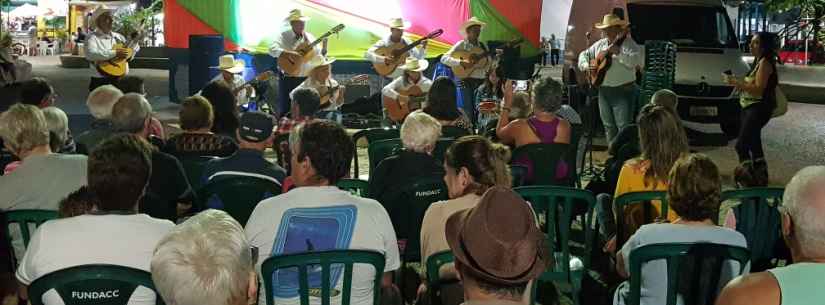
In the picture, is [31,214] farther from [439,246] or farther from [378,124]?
[378,124]

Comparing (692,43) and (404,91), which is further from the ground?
(692,43)

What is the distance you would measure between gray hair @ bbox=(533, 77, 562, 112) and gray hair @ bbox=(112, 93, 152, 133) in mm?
2596

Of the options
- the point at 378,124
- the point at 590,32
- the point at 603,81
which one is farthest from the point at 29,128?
the point at 590,32

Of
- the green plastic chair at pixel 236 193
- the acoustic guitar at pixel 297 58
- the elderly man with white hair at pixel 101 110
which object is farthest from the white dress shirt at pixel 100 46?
the green plastic chair at pixel 236 193

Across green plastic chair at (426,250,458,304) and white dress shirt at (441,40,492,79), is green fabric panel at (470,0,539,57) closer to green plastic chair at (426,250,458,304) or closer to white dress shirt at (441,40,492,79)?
white dress shirt at (441,40,492,79)

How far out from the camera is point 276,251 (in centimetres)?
374

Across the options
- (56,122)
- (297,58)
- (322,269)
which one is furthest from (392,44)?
(322,269)

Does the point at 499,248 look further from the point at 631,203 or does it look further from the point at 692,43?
the point at 692,43

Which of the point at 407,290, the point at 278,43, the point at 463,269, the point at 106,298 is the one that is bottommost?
the point at 407,290

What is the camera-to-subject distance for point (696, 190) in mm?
3934

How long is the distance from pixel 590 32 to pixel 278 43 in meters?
4.60

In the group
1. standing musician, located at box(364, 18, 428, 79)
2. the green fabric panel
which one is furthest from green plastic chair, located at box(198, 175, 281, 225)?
the green fabric panel

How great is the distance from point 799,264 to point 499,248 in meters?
1.03

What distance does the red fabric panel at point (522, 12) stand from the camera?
16.6 meters
